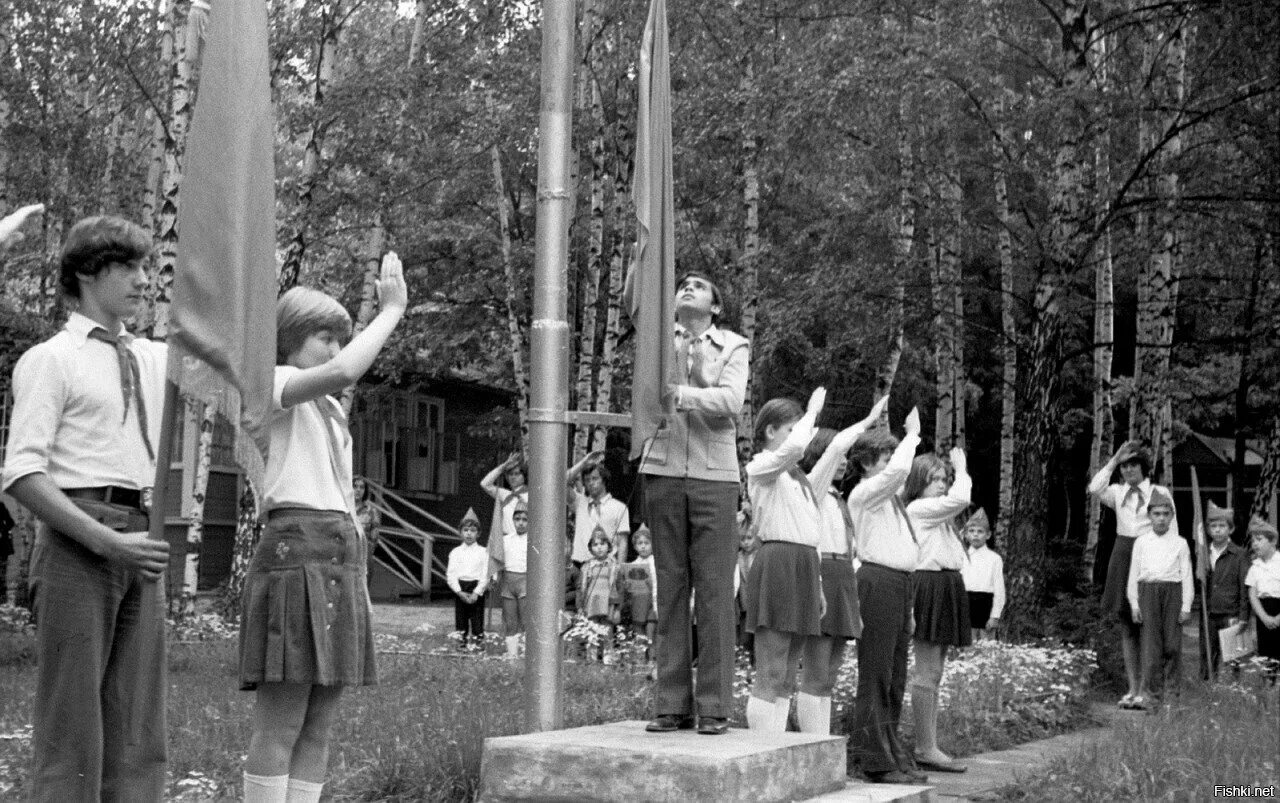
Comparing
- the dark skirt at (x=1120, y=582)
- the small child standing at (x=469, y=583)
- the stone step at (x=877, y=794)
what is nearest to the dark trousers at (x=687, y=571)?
the stone step at (x=877, y=794)

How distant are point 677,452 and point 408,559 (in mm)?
25620

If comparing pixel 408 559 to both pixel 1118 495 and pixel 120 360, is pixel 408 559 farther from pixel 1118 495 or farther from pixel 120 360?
pixel 120 360

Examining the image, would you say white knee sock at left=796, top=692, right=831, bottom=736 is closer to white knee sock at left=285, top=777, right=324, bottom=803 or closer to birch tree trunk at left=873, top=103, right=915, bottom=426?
white knee sock at left=285, top=777, right=324, bottom=803

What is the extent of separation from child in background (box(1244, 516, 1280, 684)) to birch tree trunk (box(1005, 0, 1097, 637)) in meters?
2.00

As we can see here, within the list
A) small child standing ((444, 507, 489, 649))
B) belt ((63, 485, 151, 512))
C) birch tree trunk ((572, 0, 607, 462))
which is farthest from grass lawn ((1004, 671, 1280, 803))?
birch tree trunk ((572, 0, 607, 462))

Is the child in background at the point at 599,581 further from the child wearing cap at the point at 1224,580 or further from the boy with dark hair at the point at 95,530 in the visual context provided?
the boy with dark hair at the point at 95,530

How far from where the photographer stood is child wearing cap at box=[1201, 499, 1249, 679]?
16.8 m

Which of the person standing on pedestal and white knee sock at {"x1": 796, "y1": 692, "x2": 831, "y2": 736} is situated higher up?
the person standing on pedestal

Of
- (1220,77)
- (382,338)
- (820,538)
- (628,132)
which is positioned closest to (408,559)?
(628,132)

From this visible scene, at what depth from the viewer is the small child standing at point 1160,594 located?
47.3 feet

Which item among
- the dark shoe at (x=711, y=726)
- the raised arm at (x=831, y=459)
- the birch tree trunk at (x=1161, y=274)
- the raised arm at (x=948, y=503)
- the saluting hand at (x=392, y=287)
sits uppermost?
the birch tree trunk at (x=1161, y=274)

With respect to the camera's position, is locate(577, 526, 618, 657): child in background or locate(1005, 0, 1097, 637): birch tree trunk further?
locate(577, 526, 618, 657): child in background

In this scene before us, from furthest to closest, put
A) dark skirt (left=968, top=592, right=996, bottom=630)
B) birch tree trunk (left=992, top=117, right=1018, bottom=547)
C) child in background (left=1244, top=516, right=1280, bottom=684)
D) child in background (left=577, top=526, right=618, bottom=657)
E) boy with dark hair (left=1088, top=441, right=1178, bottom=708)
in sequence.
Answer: birch tree trunk (left=992, top=117, right=1018, bottom=547) → child in background (left=577, top=526, right=618, bottom=657) → child in background (left=1244, top=516, right=1280, bottom=684) → boy with dark hair (left=1088, top=441, right=1178, bottom=708) → dark skirt (left=968, top=592, right=996, bottom=630)

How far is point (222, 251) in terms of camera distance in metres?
4.61
